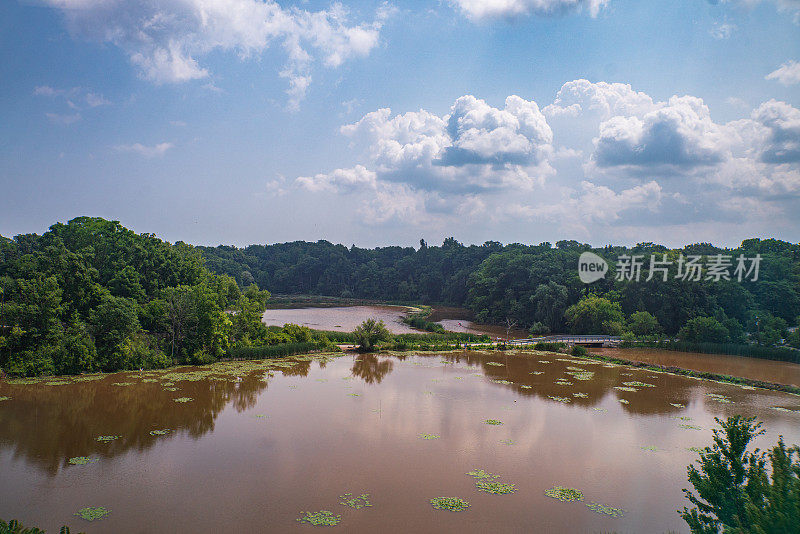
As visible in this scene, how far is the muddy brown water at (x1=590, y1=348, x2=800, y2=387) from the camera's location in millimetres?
27753

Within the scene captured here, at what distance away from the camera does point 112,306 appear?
2248cm

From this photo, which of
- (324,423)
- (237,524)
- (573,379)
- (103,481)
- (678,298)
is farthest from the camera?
(678,298)

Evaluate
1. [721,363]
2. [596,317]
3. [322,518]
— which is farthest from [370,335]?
[721,363]

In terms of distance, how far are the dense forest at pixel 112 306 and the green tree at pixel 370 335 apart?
3938 mm

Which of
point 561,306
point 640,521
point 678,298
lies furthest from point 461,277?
point 640,521

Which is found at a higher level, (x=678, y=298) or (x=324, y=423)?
(x=678, y=298)

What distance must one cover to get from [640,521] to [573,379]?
15756mm

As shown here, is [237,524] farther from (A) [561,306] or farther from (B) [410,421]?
(A) [561,306]

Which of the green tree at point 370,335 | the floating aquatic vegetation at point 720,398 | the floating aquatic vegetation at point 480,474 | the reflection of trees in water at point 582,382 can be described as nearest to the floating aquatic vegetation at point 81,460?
the floating aquatic vegetation at point 480,474

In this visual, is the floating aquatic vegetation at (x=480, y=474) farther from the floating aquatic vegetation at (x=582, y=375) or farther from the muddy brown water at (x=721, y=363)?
the muddy brown water at (x=721, y=363)

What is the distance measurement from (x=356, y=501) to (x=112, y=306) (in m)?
18.1

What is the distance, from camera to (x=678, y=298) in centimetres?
4384

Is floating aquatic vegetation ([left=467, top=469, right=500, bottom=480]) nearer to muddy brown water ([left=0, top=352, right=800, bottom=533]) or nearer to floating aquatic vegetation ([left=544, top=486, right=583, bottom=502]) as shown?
muddy brown water ([left=0, top=352, right=800, bottom=533])

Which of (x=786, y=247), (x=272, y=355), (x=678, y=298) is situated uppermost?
(x=786, y=247)
